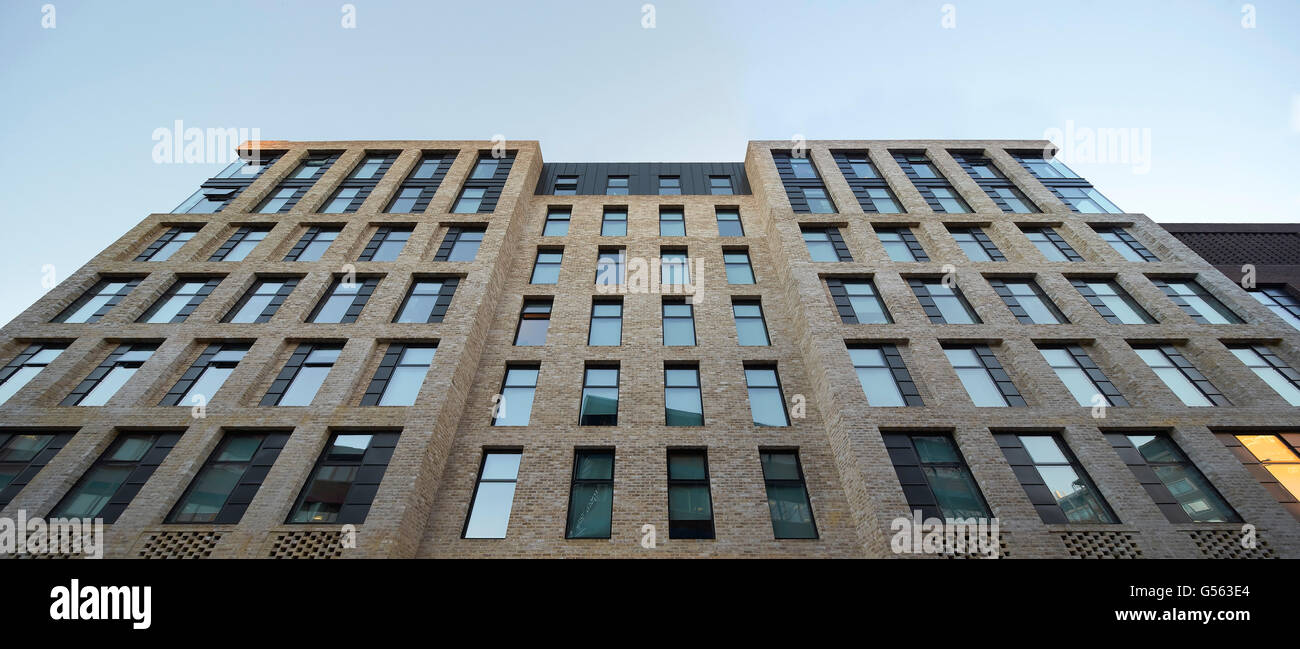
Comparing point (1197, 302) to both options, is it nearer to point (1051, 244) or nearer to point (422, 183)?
point (1051, 244)

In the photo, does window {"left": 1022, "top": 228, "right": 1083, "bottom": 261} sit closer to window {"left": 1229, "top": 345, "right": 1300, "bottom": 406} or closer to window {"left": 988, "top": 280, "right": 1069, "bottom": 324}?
window {"left": 988, "top": 280, "right": 1069, "bottom": 324}

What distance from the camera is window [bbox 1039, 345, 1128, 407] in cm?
1579

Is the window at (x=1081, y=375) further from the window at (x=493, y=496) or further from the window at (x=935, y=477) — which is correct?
the window at (x=493, y=496)

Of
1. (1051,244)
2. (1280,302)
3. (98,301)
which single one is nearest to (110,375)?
(98,301)

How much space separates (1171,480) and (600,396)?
632 inches

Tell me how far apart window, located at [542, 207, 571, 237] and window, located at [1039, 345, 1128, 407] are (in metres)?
19.5

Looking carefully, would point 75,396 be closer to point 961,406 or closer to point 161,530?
point 161,530

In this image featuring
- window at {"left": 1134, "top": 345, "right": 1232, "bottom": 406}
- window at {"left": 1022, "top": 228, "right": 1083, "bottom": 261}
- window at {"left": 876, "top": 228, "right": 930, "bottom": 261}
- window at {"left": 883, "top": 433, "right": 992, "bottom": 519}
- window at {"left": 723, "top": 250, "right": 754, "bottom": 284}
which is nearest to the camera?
window at {"left": 883, "top": 433, "right": 992, "bottom": 519}

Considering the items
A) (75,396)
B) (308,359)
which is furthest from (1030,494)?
(75,396)

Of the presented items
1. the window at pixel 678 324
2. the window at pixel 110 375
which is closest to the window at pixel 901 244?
the window at pixel 678 324

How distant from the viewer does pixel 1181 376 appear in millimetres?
16594

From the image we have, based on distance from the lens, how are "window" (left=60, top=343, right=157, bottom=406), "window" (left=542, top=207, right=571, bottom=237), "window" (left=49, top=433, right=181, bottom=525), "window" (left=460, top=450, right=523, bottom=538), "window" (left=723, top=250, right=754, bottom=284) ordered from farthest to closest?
"window" (left=542, top=207, right=571, bottom=237), "window" (left=723, top=250, right=754, bottom=284), "window" (left=60, top=343, right=157, bottom=406), "window" (left=460, top=450, right=523, bottom=538), "window" (left=49, top=433, right=181, bottom=525)

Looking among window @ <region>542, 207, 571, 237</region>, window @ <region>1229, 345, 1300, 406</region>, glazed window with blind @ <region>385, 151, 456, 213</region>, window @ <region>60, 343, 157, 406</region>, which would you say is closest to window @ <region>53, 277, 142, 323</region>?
window @ <region>60, 343, 157, 406</region>
